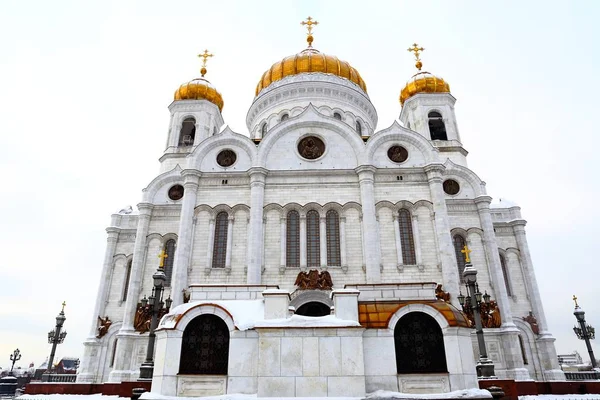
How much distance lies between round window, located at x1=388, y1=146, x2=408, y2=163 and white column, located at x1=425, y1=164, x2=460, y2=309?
1.61 meters

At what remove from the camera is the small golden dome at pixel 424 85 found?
3011 centimetres

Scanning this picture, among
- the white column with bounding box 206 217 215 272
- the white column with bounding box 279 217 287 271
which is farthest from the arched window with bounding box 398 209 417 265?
the white column with bounding box 206 217 215 272

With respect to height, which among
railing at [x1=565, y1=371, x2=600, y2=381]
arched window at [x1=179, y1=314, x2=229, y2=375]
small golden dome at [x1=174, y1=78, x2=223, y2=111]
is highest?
small golden dome at [x1=174, y1=78, x2=223, y2=111]

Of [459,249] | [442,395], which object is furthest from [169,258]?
[442,395]

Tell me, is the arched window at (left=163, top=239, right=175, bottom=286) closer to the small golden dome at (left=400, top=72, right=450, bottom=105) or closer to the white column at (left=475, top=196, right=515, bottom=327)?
the white column at (left=475, top=196, right=515, bottom=327)

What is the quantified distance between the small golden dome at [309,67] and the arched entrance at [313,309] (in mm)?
19647

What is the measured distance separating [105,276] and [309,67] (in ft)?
70.0

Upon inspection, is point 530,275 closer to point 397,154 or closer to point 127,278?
point 397,154

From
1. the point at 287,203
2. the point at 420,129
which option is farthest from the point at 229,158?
the point at 420,129

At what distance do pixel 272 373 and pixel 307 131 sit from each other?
1668 centimetres

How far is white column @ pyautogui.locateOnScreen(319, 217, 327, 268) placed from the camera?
69.5 ft

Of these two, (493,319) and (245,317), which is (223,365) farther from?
(493,319)

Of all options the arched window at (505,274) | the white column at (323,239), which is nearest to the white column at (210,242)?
the white column at (323,239)

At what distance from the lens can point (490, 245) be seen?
901 inches
